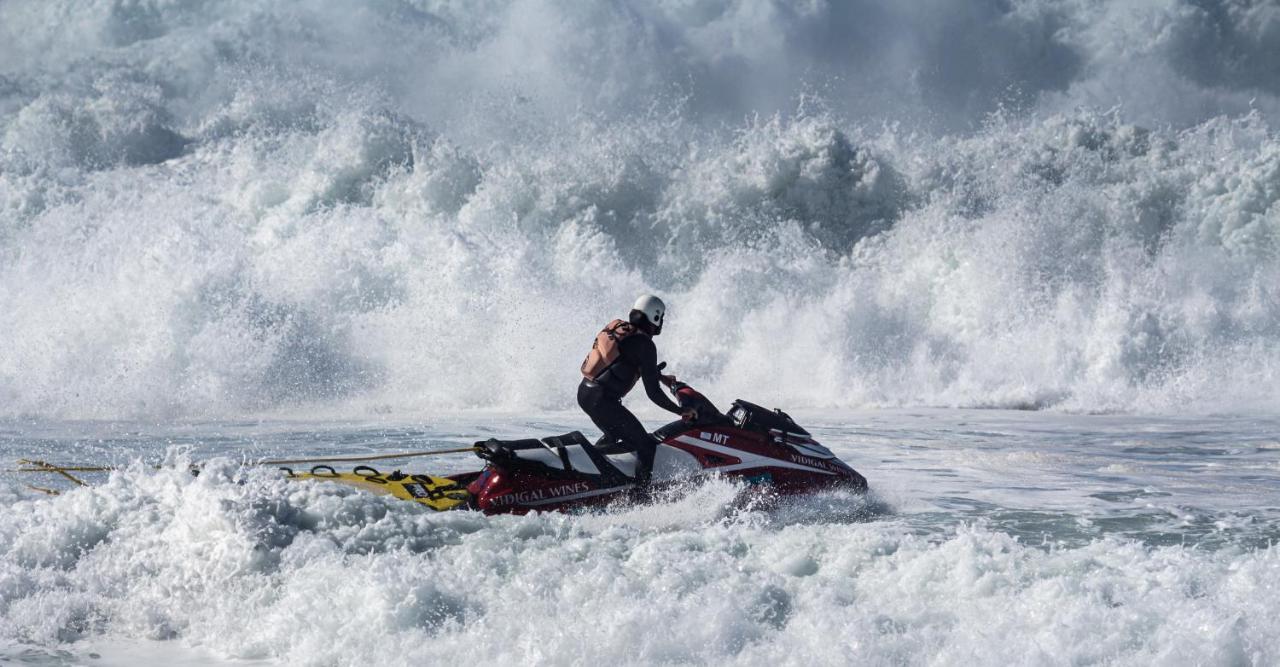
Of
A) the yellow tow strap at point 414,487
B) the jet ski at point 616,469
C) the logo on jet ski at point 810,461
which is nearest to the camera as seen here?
the yellow tow strap at point 414,487

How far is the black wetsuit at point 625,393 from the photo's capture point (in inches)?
356

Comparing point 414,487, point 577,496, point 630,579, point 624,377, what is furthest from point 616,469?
point 630,579

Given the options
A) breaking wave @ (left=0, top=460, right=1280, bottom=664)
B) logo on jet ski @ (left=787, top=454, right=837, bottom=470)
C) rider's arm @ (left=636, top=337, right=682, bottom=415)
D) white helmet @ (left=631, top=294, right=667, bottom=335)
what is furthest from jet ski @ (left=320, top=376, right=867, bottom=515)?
breaking wave @ (left=0, top=460, right=1280, bottom=664)

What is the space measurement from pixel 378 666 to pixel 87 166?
3154 cm

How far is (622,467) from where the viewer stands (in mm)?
8945

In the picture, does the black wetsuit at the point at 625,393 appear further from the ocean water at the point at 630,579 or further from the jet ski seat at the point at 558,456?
the ocean water at the point at 630,579

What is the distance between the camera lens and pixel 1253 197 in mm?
23688

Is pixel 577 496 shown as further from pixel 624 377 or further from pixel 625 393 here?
→ pixel 624 377

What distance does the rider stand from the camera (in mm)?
9055

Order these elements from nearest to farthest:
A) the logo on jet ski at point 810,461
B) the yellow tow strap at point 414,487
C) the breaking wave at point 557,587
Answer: the breaking wave at point 557,587 < the yellow tow strap at point 414,487 < the logo on jet ski at point 810,461

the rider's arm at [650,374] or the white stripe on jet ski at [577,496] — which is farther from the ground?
the rider's arm at [650,374]

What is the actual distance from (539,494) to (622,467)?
0.68m

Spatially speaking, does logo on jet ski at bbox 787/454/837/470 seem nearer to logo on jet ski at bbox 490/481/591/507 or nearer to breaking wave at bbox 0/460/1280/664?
breaking wave at bbox 0/460/1280/664

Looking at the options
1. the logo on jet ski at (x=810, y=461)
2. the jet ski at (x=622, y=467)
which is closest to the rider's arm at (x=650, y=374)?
the jet ski at (x=622, y=467)
